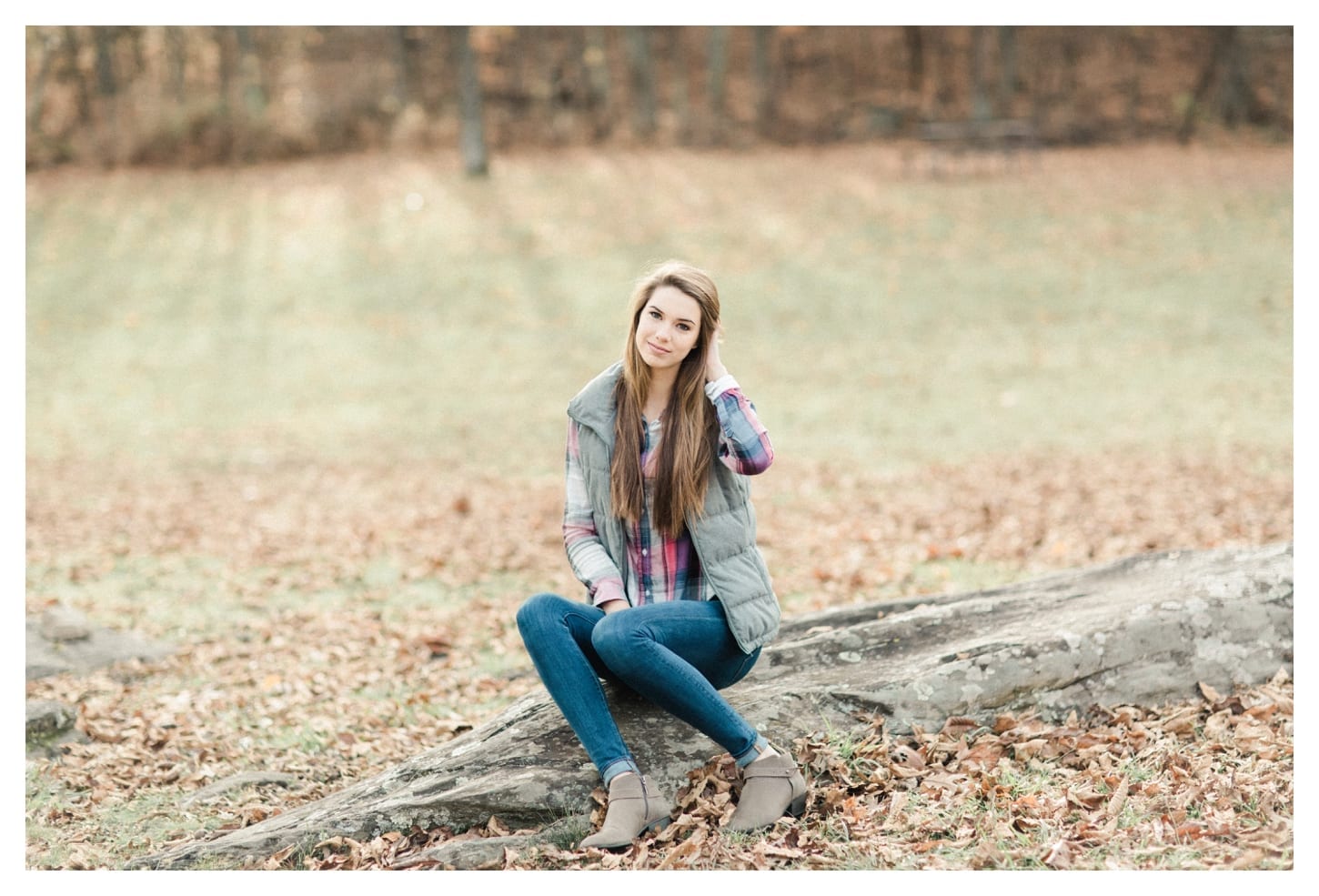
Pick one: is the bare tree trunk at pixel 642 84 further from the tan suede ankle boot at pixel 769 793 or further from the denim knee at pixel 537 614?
the tan suede ankle boot at pixel 769 793

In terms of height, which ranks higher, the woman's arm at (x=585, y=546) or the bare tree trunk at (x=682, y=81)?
the bare tree trunk at (x=682, y=81)

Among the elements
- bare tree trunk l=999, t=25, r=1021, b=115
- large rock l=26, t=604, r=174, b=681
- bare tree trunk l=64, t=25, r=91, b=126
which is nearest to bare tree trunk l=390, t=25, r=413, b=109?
bare tree trunk l=64, t=25, r=91, b=126

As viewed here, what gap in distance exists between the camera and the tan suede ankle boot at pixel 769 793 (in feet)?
10.7

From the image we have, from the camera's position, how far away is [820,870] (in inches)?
123

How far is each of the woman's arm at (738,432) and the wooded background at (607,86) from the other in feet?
65.1

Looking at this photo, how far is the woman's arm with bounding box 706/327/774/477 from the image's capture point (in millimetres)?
3475

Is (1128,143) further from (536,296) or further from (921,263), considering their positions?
(536,296)

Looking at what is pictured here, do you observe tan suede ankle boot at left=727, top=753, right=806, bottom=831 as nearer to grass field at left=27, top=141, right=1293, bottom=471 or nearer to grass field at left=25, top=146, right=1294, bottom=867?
grass field at left=25, top=146, right=1294, bottom=867

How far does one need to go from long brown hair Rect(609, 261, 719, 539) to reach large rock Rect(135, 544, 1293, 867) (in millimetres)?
643

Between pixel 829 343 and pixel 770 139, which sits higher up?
pixel 770 139

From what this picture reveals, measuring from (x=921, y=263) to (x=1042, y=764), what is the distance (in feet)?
48.9

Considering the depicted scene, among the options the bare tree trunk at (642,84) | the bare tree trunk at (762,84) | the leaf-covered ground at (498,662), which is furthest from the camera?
the bare tree trunk at (762,84)

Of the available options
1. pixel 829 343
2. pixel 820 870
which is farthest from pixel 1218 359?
pixel 820 870

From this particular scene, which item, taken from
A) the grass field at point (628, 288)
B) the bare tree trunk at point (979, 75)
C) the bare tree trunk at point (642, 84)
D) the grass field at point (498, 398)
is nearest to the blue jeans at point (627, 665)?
the grass field at point (498, 398)
